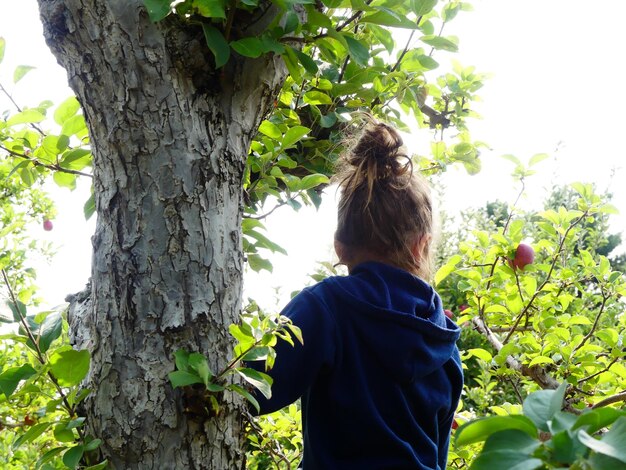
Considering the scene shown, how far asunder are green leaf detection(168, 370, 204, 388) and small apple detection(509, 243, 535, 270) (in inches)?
51.8

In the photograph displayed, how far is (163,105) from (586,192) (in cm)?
153

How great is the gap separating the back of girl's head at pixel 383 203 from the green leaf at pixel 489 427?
3.02ft

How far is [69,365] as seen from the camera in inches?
38.6

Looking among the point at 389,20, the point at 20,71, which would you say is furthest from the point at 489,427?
the point at 20,71

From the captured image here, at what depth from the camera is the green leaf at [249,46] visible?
1.08 meters

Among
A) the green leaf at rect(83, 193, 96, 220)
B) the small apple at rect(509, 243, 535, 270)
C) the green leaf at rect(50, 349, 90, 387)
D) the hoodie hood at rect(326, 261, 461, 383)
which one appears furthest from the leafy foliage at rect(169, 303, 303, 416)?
the small apple at rect(509, 243, 535, 270)

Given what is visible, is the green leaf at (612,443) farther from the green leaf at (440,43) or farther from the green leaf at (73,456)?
the green leaf at (440,43)

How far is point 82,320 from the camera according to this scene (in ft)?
3.94

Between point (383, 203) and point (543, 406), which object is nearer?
point (543, 406)

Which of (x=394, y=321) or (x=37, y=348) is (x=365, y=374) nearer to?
(x=394, y=321)

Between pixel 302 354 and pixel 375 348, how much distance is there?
0.62ft

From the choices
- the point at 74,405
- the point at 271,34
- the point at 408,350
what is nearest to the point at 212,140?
the point at 271,34

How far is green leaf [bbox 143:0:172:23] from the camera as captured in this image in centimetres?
101

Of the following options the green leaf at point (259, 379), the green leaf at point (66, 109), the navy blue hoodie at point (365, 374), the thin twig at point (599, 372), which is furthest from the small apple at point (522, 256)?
the green leaf at point (66, 109)
